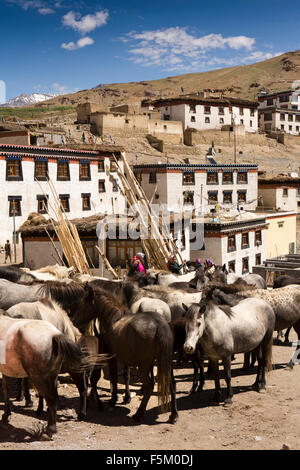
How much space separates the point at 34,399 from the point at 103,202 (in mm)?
36697

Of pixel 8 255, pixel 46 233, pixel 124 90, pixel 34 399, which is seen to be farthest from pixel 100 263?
pixel 124 90

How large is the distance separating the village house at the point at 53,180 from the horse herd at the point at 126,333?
1960cm

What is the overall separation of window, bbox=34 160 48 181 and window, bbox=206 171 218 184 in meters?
19.2

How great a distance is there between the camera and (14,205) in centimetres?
3562

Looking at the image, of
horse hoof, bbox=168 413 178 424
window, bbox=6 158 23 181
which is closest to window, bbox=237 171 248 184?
window, bbox=6 158 23 181

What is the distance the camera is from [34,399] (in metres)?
9.91

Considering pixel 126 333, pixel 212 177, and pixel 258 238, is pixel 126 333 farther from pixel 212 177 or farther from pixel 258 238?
pixel 212 177

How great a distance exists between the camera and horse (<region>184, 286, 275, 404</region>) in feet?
30.6

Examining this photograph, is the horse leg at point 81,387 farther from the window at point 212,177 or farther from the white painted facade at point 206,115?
the white painted facade at point 206,115

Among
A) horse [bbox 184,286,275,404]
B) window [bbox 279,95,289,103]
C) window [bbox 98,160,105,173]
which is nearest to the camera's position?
horse [bbox 184,286,275,404]

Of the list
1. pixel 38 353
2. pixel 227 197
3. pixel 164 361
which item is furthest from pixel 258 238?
pixel 38 353

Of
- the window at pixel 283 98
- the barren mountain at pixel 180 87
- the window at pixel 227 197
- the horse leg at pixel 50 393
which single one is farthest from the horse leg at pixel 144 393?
the barren mountain at pixel 180 87

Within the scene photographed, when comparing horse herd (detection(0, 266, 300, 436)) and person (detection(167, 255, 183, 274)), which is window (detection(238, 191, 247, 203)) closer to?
person (detection(167, 255, 183, 274))

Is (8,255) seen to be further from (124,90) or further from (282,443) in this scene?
(124,90)
